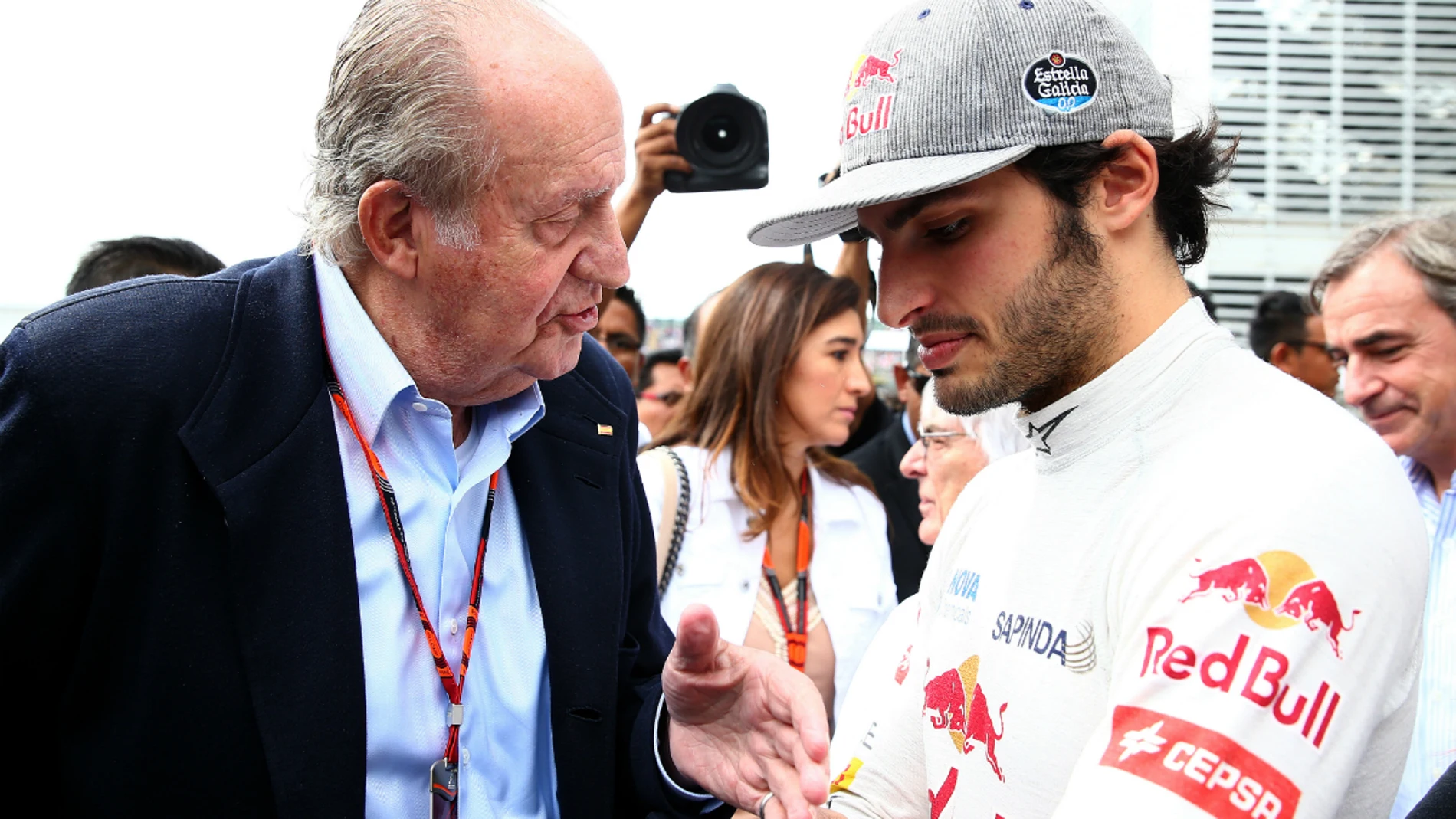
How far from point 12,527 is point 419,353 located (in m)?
0.62

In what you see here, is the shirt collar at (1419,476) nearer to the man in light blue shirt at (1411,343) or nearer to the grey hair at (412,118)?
the man in light blue shirt at (1411,343)

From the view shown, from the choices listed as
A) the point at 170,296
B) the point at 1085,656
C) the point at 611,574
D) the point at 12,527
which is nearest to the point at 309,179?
the point at 170,296

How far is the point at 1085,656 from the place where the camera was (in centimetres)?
136

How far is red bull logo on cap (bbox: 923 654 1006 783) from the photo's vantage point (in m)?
1.45

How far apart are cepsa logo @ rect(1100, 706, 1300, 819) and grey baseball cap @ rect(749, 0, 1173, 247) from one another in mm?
784

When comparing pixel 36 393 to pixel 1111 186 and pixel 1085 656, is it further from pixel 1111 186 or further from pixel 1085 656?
pixel 1111 186

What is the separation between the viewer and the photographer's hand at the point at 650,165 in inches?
122

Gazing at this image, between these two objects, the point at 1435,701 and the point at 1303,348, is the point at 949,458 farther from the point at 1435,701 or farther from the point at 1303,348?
the point at 1303,348

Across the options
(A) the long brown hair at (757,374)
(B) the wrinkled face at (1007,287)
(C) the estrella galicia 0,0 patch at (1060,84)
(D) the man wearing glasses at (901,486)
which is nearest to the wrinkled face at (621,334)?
(D) the man wearing glasses at (901,486)

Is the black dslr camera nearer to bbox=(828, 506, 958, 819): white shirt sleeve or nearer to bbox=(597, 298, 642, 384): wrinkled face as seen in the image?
bbox=(828, 506, 958, 819): white shirt sleeve

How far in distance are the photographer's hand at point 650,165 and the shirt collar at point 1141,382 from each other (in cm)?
178

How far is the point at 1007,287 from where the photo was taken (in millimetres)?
1625

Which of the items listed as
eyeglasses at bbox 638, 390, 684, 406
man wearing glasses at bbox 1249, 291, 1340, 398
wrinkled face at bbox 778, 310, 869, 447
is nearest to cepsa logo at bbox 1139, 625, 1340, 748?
wrinkled face at bbox 778, 310, 869, 447

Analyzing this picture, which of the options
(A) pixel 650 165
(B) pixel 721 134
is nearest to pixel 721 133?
(B) pixel 721 134
